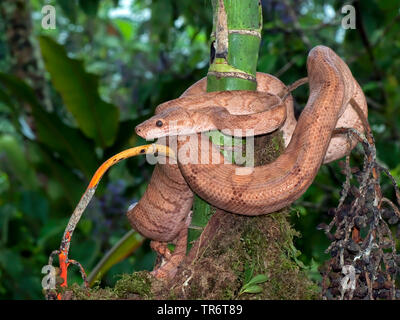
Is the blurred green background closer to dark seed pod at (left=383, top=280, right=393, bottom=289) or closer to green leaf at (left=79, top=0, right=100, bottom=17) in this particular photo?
green leaf at (left=79, top=0, right=100, bottom=17)

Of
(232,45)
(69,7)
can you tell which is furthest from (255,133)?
(69,7)

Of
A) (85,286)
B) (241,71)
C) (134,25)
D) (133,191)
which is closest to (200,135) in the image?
(241,71)

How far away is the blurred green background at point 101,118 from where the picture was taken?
16.1 feet

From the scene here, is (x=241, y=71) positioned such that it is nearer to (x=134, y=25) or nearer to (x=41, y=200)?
(x=41, y=200)

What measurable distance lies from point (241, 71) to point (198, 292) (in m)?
0.85

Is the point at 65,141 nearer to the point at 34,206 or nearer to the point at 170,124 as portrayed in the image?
the point at 34,206

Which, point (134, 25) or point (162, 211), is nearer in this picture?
point (162, 211)

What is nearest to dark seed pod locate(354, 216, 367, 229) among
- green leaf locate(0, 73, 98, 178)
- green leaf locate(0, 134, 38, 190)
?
green leaf locate(0, 73, 98, 178)

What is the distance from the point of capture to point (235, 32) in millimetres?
1986

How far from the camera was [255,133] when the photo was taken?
2053mm

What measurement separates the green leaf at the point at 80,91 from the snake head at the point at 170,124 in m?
2.85

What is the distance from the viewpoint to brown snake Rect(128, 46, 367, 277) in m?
1.86

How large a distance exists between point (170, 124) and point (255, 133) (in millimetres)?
388

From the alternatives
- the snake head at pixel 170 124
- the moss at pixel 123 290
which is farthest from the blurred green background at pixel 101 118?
the moss at pixel 123 290
